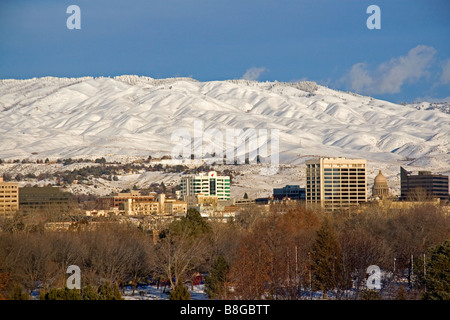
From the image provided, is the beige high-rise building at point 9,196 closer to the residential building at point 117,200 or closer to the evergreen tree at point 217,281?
the residential building at point 117,200

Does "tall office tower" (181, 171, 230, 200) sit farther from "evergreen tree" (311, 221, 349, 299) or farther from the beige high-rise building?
"evergreen tree" (311, 221, 349, 299)

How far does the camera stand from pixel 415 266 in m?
47.0

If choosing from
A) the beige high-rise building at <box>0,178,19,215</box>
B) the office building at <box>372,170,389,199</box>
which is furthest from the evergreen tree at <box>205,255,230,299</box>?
the office building at <box>372,170,389,199</box>

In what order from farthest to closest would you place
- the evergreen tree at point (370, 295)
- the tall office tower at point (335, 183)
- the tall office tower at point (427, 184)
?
the tall office tower at point (427, 184) < the tall office tower at point (335, 183) < the evergreen tree at point (370, 295)

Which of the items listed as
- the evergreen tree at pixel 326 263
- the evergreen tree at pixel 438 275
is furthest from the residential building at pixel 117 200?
the evergreen tree at pixel 438 275

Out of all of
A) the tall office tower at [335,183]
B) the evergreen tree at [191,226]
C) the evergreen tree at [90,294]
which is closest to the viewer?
the evergreen tree at [90,294]

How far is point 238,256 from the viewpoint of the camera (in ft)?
165

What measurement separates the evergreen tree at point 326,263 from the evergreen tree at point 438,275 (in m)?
5.19

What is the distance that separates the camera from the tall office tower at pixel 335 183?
4409 inches

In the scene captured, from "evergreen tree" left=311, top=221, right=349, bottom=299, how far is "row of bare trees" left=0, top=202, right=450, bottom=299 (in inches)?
1.8

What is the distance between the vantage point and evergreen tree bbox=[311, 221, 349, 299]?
45.2 metres

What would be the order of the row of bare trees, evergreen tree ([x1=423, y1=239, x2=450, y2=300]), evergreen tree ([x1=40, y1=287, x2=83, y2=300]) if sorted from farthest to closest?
the row of bare trees, evergreen tree ([x1=423, y1=239, x2=450, y2=300]), evergreen tree ([x1=40, y1=287, x2=83, y2=300])
